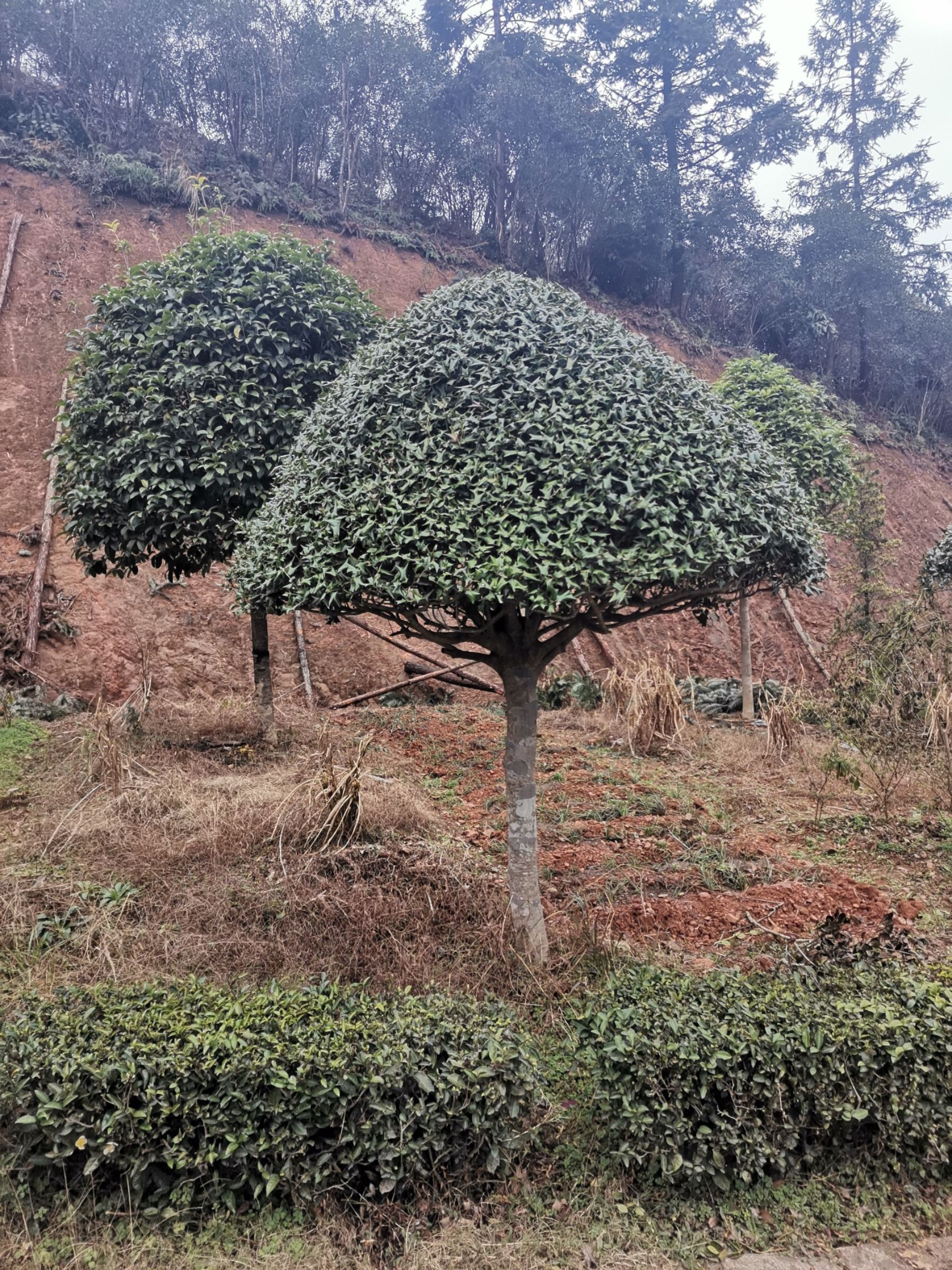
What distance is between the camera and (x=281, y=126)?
20250 mm

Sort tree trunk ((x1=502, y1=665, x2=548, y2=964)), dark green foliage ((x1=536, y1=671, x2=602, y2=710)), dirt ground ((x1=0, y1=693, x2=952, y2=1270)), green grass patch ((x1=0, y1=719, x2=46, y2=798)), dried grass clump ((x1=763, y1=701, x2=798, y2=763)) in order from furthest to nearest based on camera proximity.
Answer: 1. dark green foliage ((x1=536, y1=671, x2=602, y2=710))
2. dried grass clump ((x1=763, y1=701, x2=798, y2=763))
3. green grass patch ((x1=0, y1=719, x2=46, y2=798))
4. tree trunk ((x1=502, y1=665, x2=548, y2=964))
5. dirt ground ((x1=0, y1=693, x2=952, y2=1270))

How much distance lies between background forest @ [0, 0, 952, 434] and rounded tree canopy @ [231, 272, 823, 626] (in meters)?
16.5

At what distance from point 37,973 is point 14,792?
294cm

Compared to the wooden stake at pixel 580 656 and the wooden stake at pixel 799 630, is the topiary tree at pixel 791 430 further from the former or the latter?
the wooden stake at pixel 799 630

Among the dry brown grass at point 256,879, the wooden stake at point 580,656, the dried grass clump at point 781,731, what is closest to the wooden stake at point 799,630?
the wooden stake at point 580,656

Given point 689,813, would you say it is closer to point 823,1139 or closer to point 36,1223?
point 823,1139

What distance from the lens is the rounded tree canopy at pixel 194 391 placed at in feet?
23.6

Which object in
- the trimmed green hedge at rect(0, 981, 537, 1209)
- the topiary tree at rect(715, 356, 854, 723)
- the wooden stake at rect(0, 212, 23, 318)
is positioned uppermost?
the wooden stake at rect(0, 212, 23, 318)

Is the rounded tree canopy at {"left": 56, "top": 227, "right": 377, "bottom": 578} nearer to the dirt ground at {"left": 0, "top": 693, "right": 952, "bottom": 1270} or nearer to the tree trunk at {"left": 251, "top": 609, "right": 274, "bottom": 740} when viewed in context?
the tree trunk at {"left": 251, "top": 609, "right": 274, "bottom": 740}

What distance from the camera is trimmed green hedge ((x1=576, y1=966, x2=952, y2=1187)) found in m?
2.95

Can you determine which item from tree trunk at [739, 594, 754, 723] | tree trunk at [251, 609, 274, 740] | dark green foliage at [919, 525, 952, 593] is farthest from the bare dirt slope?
tree trunk at [251, 609, 274, 740]

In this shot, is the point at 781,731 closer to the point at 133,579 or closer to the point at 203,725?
the point at 203,725

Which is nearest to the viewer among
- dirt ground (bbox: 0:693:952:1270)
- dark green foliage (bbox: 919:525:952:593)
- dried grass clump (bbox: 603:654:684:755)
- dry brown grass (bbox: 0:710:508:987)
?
dirt ground (bbox: 0:693:952:1270)

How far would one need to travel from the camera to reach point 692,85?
23.9 meters
